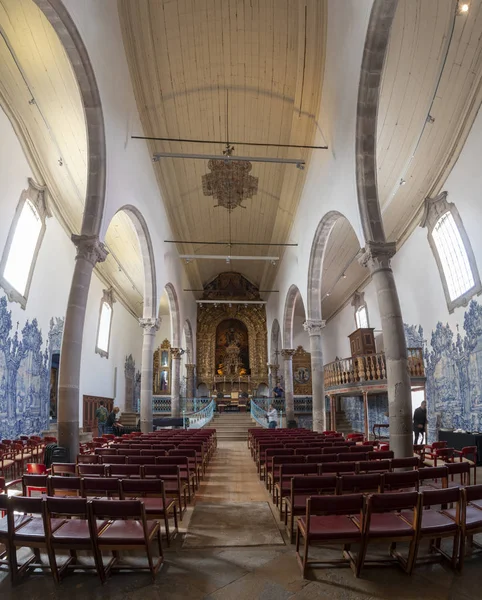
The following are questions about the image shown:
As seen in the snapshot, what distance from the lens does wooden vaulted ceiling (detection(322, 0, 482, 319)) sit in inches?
339

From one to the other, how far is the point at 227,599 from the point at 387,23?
31.1 feet

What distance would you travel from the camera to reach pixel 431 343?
13.2 metres

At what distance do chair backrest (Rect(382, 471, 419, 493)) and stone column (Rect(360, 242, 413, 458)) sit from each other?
3372mm

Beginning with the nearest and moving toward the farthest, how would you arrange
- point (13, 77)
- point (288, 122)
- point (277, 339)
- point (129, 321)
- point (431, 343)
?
1. point (13, 77)
2. point (431, 343)
3. point (288, 122)
4. point (129, 321)
5. point (277, 339)

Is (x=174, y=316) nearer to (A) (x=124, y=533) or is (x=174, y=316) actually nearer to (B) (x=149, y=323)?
(B) (x=149, y=323)

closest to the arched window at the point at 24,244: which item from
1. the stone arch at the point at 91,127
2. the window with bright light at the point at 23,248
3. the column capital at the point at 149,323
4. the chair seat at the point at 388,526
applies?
the window with bright light at the point at 23,248

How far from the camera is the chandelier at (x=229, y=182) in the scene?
56.4ft

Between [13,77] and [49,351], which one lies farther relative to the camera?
[49,351]

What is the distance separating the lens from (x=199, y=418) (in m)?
19.3

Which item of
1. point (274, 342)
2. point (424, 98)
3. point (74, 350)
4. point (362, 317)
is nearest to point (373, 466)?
point (74, 350)

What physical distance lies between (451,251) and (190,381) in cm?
2151

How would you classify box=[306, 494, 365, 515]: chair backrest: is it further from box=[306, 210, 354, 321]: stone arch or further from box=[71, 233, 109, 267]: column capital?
box=[306, 210, 354, 321]: stone arch

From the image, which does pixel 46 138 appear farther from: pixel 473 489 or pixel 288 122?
pixel 473 489

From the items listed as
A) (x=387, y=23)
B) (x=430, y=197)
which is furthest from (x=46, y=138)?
(x=430, y=197)
